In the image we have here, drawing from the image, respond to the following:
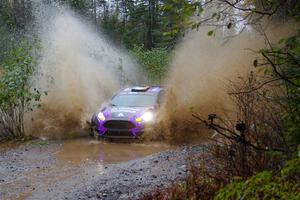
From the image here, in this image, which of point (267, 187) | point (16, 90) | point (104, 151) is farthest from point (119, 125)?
point (267, 187)

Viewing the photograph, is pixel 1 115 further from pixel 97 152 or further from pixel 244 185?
pixel 244 185

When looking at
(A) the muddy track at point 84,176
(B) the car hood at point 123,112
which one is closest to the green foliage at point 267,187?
(A) the muddy track at point 84,176

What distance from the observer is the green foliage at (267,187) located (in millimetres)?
2449

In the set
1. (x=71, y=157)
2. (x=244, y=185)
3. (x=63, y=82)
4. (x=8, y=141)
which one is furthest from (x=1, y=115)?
(x=244, y=185)

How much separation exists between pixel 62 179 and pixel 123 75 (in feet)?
57.5

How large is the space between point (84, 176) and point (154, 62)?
19.7 meters

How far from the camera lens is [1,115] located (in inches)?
607

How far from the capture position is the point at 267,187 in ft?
8.12

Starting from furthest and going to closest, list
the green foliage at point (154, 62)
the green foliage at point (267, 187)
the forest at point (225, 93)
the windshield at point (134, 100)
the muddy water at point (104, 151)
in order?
the green foliage at point (154, 62)
the windshield at point (134, 100)
the muddy water at point (104, 151)
the forest at point (225, 93)
the green foliage at point (267, 187)

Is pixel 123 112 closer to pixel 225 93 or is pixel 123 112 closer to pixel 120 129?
pixel 120 129

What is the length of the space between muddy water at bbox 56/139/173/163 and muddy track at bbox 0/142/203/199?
18.5 inches

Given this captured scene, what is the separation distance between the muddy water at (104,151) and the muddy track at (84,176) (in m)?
0.47

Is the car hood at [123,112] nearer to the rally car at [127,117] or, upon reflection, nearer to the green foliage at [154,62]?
the rally car at [127,117]

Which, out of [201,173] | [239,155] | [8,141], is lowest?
[8,141]
